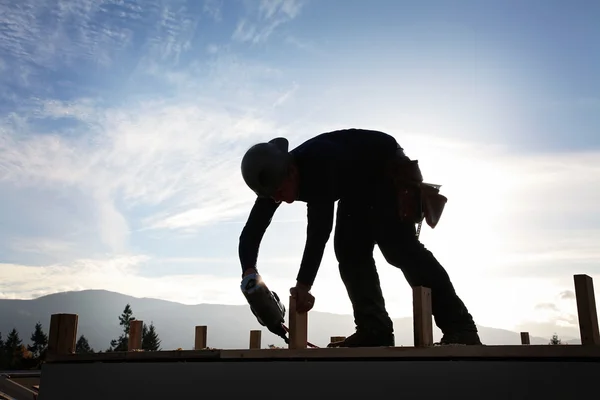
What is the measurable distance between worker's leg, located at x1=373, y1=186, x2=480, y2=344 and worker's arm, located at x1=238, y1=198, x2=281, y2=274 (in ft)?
3.21

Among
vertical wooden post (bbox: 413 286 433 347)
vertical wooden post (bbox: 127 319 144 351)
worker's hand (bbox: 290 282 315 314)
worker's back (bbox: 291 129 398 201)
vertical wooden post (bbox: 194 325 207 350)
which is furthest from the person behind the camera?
vertical wooden post (bbox: 194 325 207 350)

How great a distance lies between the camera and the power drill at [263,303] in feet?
13.7

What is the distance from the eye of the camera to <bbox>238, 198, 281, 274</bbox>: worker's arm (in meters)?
4.56

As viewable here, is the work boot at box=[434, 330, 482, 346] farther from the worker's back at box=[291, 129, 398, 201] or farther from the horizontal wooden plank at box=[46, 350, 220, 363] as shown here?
the horizontal wooden plank at box=[46, 350, 220, 363]

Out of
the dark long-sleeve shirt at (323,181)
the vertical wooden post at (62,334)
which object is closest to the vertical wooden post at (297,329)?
the dark long-sleeve shirt at (323,181)

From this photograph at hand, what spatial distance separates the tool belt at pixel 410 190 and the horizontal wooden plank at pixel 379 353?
147cm

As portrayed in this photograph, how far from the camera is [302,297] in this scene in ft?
12.3

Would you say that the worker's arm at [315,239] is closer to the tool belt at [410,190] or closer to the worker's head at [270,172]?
the worker's head at [270,172]

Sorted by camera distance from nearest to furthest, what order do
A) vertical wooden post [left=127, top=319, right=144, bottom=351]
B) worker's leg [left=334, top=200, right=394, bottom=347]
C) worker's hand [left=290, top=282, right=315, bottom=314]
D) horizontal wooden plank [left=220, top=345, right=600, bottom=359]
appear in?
horizontal wooden plank [left=220, top=345, right=600, bottom=359] → worker's hand [left=290, top=282, right=315, bottom=314] → worker's leg [left=334, top=200, right=394, bottom=347] → vertical wooden post [left=127, top=319, right=144, bottom=351]

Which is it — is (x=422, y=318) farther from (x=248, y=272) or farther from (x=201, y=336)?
(x=201, y=336)

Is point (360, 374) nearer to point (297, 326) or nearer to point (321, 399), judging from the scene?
point (321, 399)

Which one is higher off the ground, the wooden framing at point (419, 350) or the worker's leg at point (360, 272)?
the worker's leg at point (360, 272)

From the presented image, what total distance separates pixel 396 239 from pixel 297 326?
1091 millimetres

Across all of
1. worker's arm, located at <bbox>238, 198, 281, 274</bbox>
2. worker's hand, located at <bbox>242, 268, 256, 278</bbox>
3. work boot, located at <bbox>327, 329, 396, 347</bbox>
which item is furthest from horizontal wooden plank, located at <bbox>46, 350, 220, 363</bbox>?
work boot, located at <bbox>327, 329, 396, 347</bbox>
